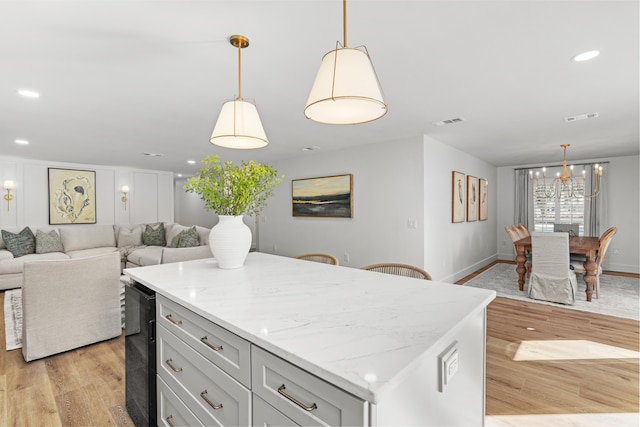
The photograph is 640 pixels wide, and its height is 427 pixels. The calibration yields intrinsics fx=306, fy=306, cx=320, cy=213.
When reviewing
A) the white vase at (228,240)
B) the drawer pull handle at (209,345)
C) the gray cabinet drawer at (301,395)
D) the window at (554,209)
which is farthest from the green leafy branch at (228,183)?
the window at (554,209)

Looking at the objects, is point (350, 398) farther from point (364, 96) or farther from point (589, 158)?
point (589, 158)

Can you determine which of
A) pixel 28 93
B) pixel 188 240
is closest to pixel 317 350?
pixel 28 93

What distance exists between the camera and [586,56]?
211 cm

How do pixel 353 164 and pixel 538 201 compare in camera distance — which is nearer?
pixel 353 164

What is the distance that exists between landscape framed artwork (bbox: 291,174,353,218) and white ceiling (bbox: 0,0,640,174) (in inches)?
53.6

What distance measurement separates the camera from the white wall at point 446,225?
450 centimetres

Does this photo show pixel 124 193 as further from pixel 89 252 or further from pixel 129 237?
pixel 89 252

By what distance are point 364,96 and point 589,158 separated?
302 inches

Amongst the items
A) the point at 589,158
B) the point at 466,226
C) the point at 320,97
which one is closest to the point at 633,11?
the point at 320,97

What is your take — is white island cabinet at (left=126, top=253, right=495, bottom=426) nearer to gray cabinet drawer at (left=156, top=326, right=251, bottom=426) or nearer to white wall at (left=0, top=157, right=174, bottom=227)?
gray cabinet drawer at (left=156, top=326, right=251, bottom=426)

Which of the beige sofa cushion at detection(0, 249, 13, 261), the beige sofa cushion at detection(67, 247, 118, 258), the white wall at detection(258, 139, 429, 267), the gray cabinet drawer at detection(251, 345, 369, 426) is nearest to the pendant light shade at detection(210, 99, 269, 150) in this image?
the gray cabinet drawer at detection(251, 345, 369, 426)

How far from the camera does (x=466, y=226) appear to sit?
5.85m

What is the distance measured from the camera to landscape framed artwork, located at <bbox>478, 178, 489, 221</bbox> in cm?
Answer: 654

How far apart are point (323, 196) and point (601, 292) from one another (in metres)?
4.58
